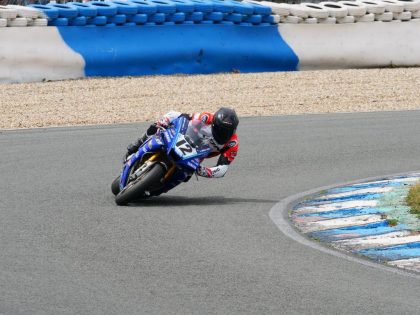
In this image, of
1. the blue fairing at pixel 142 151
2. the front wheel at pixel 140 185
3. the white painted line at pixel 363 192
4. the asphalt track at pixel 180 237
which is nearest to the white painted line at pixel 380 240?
the asphalt track at pixel 180 237

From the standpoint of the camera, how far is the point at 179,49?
64.2 feet

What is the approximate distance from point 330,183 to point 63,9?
26.7 ft

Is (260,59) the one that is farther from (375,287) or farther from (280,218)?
(375,287)

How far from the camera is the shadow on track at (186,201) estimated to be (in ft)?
35.1

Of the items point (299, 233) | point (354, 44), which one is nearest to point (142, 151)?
point (299, 233)

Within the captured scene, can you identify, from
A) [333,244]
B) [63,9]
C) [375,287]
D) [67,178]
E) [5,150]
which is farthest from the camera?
[63,9]

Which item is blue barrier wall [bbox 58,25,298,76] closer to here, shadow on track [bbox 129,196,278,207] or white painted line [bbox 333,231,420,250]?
shadow on track [bbox 129,196,278,207]

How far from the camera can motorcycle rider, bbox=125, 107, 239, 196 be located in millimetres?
10359

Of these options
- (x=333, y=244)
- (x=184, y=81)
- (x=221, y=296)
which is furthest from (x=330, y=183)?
(x=184, y=81)

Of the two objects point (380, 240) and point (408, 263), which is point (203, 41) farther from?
point (408, 263)

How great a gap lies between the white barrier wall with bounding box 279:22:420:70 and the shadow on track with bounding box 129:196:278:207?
375 inches

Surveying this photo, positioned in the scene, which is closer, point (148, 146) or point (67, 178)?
point (148, 146)

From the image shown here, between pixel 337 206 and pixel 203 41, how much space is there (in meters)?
9.75

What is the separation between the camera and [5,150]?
13.4 m
